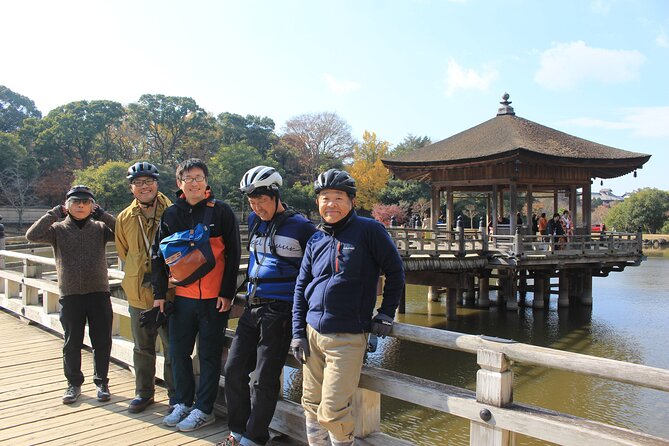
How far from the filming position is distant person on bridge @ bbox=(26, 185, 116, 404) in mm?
A: 3941

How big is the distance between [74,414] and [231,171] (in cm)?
3390

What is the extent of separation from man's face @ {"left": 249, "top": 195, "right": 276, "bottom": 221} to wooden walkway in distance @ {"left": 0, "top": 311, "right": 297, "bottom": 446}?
1.47 metres

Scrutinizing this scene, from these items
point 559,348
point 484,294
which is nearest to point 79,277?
point 559,348

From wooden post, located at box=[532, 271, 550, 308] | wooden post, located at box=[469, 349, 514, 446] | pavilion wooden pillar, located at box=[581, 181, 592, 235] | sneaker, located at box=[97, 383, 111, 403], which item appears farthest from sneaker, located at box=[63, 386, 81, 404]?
pavilion wooden pillar, located at box=[581, 181, 592, 235]

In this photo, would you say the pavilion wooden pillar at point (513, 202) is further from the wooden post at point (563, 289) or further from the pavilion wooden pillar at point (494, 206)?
the wooden post at point (563, 289)

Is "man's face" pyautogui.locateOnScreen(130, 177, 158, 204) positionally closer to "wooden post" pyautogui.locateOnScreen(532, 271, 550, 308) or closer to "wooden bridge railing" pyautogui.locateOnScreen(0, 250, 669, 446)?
"wooden bridge railing" pyautogui.locateOnScreen(0, 250, 669, 446)

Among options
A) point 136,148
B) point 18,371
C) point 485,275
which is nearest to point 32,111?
point 136,148

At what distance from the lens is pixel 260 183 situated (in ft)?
9.94

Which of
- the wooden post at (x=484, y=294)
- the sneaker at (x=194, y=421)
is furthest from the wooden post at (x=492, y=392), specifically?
the wooden post at (x=484, y=294)

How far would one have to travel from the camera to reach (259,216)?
10.4 feet

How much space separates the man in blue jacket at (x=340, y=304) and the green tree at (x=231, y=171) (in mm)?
33110

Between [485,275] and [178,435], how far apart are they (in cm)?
1328

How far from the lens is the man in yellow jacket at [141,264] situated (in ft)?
12.1

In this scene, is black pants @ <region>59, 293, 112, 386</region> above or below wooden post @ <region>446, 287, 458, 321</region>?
above
